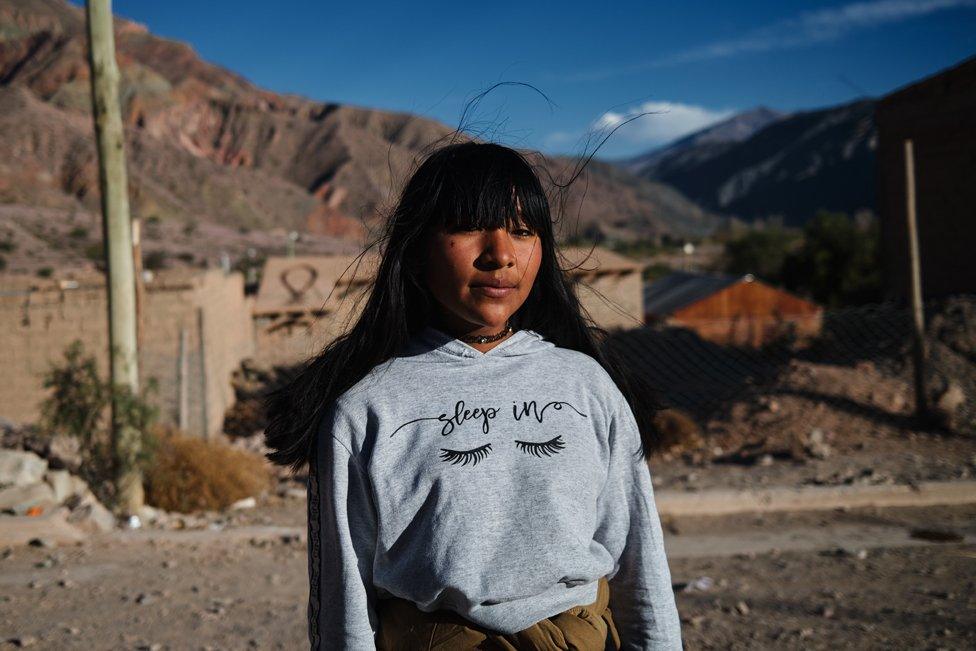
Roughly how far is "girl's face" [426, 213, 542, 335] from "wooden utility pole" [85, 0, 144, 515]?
4.92 m

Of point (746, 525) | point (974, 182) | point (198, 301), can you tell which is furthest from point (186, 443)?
point (974, 182)

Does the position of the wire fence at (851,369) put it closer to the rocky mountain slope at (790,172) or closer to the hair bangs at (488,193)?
the hair bangs at (488,193)

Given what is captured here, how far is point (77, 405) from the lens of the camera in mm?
6055

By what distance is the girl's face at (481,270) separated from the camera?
1533 millimetres

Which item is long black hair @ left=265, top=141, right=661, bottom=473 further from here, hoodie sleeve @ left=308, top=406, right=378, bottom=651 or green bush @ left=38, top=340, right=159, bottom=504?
green bush @ left=38, top=340, right=159, bottom=504

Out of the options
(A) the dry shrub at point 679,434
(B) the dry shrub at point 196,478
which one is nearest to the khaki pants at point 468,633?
(B) the dry shrub at point 196,478

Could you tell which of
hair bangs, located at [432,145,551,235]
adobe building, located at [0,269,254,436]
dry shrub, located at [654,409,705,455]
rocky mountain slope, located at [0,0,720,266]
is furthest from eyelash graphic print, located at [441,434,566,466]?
rocky mountain slope, located at [0,0,720,266]

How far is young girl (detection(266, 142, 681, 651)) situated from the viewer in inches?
56.2

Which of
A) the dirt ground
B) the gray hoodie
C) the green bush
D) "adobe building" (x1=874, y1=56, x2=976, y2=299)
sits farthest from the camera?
"adobe building" (x1=874, y1=56, x2=976, y2=299)

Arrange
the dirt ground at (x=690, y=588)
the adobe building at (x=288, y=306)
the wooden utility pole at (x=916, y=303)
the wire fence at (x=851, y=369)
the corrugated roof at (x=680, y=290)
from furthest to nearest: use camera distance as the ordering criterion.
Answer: the corrugated roof at (x=680, y=290), the adobe building at (x=288, y=306), the wire fence at (x=851, y=369), the wooden utility pole at (x=916, y=303), the dirt ground at (x=690, y=588)

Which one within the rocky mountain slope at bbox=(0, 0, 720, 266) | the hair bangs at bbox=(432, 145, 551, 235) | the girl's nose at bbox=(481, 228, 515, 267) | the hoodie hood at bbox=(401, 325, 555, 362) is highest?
the rocky mountain slope at bbox=(0, 0, 720, 266)

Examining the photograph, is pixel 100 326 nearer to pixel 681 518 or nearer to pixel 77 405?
pixel 77 405

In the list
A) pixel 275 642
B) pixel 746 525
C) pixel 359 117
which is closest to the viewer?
pixel 275 642

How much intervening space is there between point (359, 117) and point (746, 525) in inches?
3422
